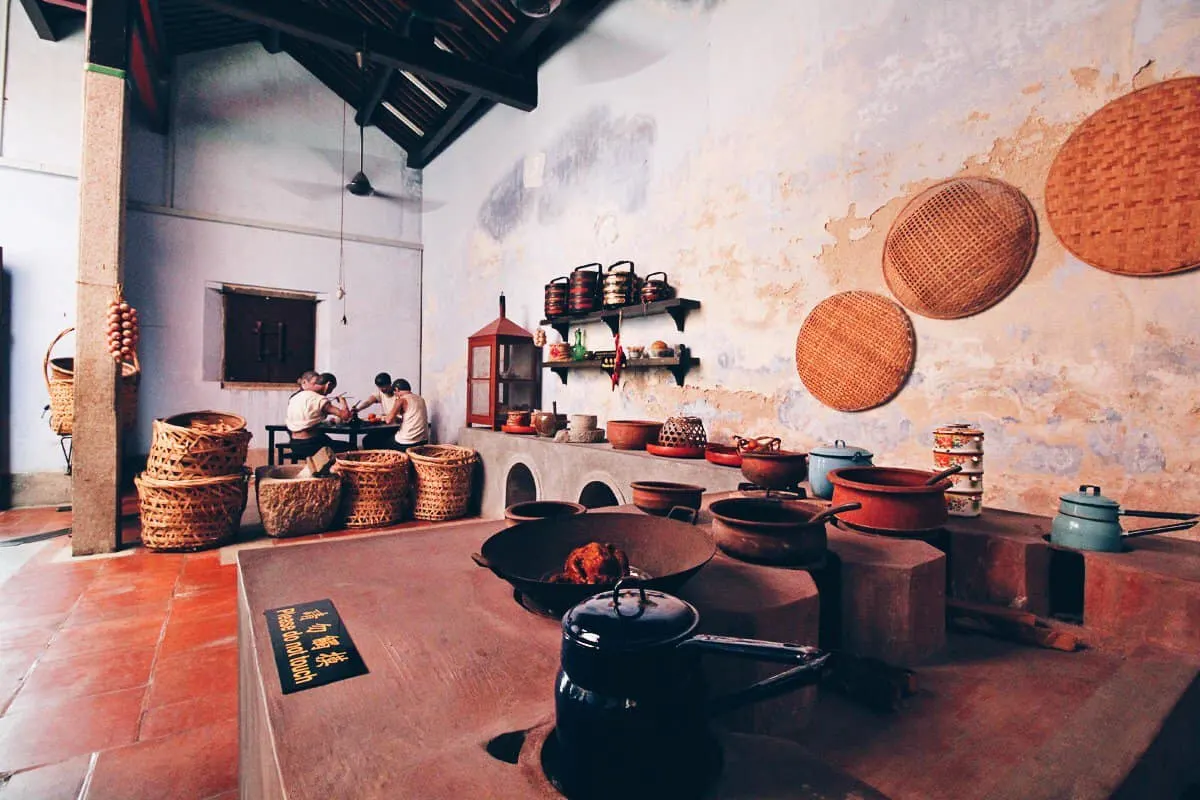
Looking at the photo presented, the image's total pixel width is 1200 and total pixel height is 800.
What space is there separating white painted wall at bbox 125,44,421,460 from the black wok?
7182 mm

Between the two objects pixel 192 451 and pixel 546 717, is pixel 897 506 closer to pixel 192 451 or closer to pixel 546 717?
pixel 546 717

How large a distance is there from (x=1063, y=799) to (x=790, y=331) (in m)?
2.76

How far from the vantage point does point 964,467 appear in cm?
189

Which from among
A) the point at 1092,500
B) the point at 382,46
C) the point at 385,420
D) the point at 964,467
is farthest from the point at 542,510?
the point at 382,46

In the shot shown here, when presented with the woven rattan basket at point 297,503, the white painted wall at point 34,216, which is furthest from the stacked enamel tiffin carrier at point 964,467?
the white painted wall at point 34,216

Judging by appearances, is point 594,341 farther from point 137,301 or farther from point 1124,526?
point 137,301

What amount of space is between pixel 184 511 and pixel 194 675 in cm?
212

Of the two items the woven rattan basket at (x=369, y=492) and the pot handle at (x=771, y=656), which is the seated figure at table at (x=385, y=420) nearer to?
the woven rattan basket at (x=369, y=492)

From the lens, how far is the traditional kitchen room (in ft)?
3.01

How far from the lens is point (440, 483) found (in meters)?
5.12

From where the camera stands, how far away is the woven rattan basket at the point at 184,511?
13.1ft

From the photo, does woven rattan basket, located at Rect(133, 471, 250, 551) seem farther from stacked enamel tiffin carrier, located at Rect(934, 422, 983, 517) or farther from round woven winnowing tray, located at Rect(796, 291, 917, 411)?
stacked enamel tiffin carrier, located at Rect(934, 422, 983, 517)

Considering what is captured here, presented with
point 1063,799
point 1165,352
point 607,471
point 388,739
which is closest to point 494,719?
point 388,739

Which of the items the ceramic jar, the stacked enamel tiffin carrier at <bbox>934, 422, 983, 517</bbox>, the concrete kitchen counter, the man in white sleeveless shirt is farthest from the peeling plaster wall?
the man in white sleeveless shirt
